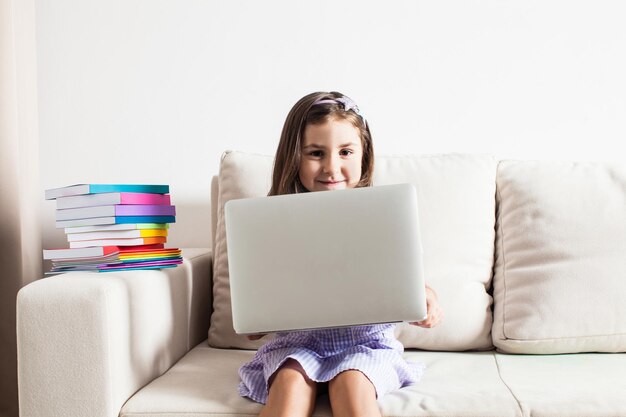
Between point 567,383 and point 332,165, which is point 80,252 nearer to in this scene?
point 332,165

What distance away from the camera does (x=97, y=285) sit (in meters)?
1.23

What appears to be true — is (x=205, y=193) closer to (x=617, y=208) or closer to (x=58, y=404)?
(x=58, y=404)

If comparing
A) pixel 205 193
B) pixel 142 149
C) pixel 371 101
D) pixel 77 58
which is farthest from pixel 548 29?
pixel 77 58

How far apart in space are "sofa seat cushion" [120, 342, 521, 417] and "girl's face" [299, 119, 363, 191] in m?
0.45

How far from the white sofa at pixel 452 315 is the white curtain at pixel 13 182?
0.53 m

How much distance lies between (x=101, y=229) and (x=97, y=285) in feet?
0.94

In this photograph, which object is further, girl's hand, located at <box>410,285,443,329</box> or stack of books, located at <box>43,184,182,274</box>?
stack of books, located at <box>43,184,182,274</box>

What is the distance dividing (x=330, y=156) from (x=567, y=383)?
0.66 metres

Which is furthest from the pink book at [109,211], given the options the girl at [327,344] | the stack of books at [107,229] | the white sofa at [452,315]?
the girl at [327,344]

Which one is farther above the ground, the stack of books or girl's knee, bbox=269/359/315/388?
the stack of books

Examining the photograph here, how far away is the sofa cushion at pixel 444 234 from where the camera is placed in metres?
1.61

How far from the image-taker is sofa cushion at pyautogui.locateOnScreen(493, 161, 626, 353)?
1512 millimetres

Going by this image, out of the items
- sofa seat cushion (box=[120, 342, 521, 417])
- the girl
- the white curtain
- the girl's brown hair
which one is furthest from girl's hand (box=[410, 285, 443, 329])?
the white curtain

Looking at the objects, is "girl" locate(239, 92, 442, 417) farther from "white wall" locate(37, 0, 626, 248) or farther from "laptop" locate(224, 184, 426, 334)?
"white wall" locate(37, 0, 626, 248)
